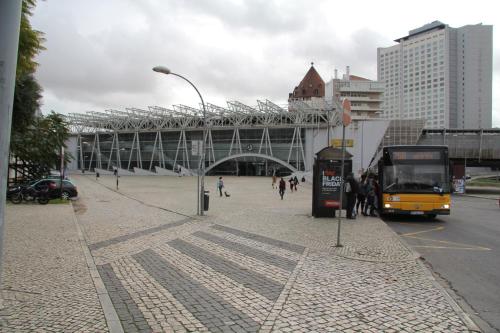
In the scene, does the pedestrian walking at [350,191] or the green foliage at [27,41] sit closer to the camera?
the green foliage at [27,41]

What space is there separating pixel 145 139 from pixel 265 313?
9352 centimetres

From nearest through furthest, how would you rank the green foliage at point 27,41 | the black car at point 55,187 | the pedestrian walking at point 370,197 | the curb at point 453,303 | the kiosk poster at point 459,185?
the curb at point 453,303, the green foliage at point 27,41, the pedestrian walking at point 370,197, the black car at point 55,187, the kiosk poster at point 459,185

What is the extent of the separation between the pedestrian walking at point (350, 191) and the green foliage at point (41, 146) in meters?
20.8

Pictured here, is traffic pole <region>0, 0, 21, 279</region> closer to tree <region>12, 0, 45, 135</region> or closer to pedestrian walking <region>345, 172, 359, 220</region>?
tree <region>12, 0, 45, 135</region>

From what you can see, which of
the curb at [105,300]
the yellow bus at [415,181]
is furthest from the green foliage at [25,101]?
the yellow bus at [415,181]

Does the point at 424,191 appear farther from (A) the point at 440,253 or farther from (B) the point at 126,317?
(B) the point at 126,317

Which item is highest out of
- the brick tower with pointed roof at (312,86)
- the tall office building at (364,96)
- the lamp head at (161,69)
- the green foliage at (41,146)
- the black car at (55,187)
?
the brick tower with pointed roof at (312,86)

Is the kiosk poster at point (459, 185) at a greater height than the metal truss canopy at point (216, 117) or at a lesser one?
lesser

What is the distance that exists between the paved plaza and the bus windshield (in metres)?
4.52

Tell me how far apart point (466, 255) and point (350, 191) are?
6430 millimetres

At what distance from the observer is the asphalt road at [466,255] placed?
227 inches

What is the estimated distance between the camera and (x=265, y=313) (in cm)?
515

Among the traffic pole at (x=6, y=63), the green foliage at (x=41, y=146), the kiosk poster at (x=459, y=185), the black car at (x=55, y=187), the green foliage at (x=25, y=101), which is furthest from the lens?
the kiosk poster at (x=459, y=185)

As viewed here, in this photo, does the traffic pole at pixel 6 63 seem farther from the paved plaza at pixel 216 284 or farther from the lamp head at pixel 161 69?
the lamp head at pixel 161 69
